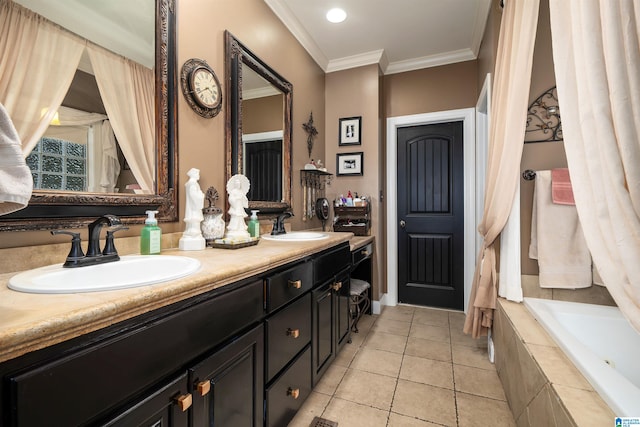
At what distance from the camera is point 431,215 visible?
3.17 meters

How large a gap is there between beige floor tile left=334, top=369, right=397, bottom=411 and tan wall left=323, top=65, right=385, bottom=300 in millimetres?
1198

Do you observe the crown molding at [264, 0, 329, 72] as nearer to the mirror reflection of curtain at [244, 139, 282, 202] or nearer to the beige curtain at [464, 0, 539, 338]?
the mirror reflection of curtain at [244, 139, 282, 202]

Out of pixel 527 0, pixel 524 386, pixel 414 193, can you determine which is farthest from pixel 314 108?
pixel 524 386

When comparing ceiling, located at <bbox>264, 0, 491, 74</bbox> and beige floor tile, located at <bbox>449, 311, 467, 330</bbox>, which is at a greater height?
ceiling, located at <bbox>264, 0, 491, 74</bbox>

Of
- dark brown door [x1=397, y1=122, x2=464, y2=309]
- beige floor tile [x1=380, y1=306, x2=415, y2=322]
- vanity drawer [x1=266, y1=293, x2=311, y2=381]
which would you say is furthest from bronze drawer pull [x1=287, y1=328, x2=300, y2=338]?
dark brown door [x1=397, y1=122, x2=464, y2=309]

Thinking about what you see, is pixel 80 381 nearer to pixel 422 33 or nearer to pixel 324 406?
pixel 324 406

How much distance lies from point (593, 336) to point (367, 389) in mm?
1244

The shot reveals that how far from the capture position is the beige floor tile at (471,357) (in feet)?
6.61

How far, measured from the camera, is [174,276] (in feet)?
2.60

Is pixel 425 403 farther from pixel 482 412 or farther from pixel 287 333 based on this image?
pixel 287 333

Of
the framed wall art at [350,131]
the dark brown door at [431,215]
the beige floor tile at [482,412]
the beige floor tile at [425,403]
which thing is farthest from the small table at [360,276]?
the framed wall art at [350,131]

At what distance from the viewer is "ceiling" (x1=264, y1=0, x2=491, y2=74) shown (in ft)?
7.66

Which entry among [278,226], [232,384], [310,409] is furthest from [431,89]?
[232,384]

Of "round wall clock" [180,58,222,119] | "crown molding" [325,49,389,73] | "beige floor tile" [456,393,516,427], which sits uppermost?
"crown molding" [325,49,389,73]
